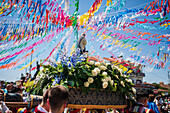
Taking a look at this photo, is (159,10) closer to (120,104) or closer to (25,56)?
(120,104)

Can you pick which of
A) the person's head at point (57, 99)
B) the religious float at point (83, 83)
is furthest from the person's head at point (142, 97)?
the person's head at point (57, 99)

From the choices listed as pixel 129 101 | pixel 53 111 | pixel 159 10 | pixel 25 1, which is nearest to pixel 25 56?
pixel 25 1

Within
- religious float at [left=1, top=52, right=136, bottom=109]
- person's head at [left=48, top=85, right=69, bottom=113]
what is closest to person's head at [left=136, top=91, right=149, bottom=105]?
religious float at [left=1, top=52, right=136, bottom=109]

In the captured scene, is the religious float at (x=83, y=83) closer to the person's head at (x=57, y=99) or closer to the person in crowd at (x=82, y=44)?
the person's head at (x=57, y=99)

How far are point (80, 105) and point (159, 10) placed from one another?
6.54 meters

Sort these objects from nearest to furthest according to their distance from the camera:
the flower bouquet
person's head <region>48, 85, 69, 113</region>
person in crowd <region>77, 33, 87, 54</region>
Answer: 1. person's head <region>48, 85, 69, 113</region>
2. the flower bouquet
3. person in crowd <region>77, 33, 87, 54</region>

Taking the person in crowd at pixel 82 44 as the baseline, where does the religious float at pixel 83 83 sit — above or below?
below

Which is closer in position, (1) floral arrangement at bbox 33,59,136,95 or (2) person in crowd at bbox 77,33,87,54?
(1) floral arrangement at bbox 33,59,136,95

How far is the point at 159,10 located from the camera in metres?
7.59

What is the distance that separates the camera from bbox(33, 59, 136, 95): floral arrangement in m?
2.76

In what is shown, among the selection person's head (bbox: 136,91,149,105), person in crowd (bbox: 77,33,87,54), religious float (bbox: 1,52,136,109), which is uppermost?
person in crowd (bbox: 77,33,87,54)

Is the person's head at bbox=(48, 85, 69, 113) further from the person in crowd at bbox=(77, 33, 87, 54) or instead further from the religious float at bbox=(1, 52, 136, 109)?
the person in crowd at bbox=(77, 33, 87, 54)

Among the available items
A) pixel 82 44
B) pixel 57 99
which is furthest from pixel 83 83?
pixel 82 44

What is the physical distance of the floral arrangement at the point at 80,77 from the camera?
276 centimetres
